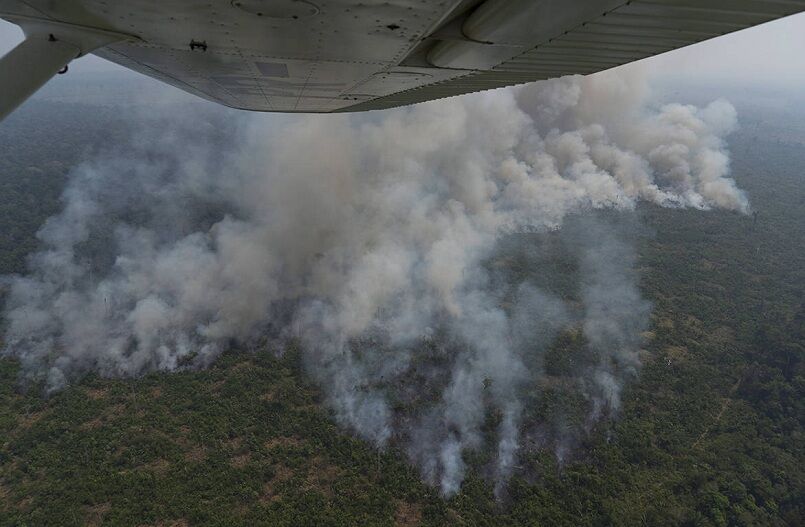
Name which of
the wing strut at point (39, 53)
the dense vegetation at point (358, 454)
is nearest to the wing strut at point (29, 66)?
the wing strut at point (39, 53)

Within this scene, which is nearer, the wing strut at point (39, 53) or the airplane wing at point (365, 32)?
the airplane wing at point (365, 32)

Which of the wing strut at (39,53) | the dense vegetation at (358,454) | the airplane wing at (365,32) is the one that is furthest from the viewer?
the dense vegetation at (358,454)

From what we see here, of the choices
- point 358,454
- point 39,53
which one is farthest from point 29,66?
point 358,454

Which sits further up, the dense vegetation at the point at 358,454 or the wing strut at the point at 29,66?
the wing strut at the point at 29,66

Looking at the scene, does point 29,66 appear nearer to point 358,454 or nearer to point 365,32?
point 365,32

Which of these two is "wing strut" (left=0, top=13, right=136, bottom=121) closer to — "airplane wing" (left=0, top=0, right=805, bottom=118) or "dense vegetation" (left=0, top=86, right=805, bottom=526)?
"airplane wing" (left=0, top=0, right=805, bottom=118)

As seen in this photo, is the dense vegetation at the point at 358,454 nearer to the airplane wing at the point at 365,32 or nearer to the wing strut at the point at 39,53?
the airplane wing at the point at 365,32

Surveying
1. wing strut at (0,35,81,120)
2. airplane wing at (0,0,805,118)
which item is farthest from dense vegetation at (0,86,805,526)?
wing strut at (0,35,81,120)
